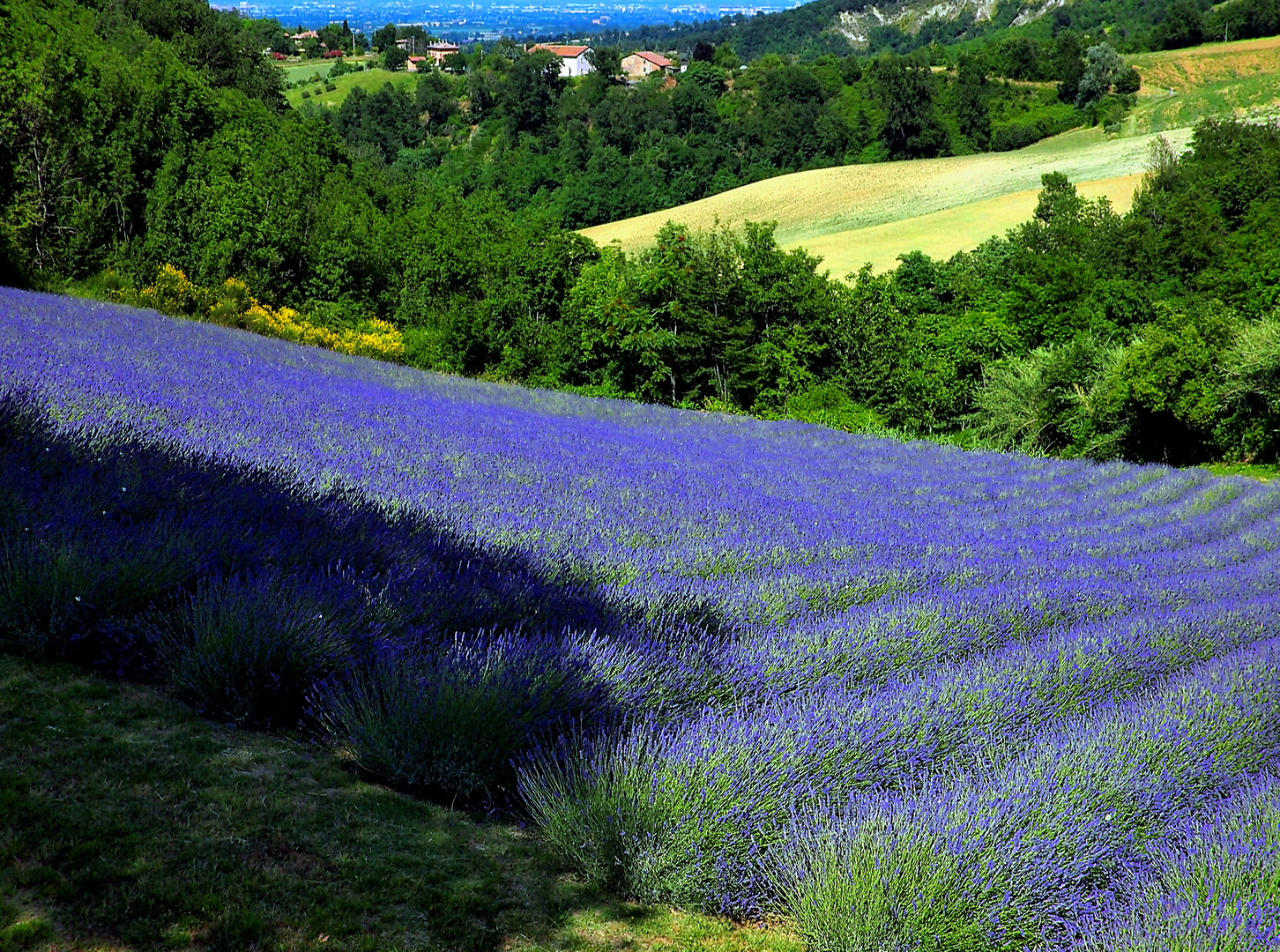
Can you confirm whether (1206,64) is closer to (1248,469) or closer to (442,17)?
(1248,469)

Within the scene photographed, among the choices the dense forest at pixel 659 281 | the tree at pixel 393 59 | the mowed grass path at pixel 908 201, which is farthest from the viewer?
the tree at pixel 393 59

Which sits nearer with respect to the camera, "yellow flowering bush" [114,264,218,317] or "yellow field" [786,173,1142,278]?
"yellow flowering bush" [114,264,218,317]

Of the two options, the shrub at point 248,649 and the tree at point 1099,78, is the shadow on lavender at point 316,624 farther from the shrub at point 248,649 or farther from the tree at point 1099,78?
the tree at point 1099,78

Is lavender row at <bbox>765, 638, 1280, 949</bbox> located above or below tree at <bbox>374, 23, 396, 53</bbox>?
below

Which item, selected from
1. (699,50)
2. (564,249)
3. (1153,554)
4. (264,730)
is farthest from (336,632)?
(699,50)

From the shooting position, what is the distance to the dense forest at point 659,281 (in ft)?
75.2

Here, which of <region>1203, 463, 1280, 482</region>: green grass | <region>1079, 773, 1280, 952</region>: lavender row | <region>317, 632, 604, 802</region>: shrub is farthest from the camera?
<region>1203, 463, 1280, 482</region>: green grass

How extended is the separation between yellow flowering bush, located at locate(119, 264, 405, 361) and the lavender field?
1267cm

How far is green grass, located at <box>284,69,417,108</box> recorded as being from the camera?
94.4 meters

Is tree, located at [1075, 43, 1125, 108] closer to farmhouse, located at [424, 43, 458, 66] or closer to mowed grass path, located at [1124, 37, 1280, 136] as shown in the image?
mowed grass path, located at [1124, 37, 1280, 136]

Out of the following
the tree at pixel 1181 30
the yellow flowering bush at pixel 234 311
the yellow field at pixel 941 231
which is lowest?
the yellow flowering bush at pixel 234 311

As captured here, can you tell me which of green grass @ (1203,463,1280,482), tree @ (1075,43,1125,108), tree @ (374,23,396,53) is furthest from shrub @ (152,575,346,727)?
tree @ (374,23,396,53)

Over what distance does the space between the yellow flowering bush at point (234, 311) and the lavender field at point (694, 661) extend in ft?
41.6

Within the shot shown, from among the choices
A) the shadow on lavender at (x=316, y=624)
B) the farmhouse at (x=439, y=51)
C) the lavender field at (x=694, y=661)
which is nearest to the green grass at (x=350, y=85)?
the farmhouse at (x=439, y=51)
